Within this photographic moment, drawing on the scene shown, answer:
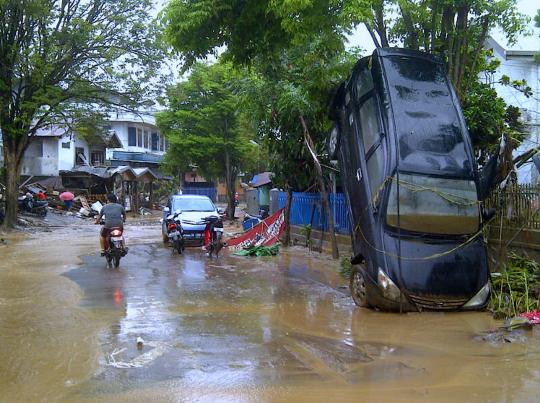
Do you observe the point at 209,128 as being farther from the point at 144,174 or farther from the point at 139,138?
the point at 139,138

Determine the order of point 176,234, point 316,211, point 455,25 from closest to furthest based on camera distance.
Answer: point 455,25 → point 176,234 → point 316,211

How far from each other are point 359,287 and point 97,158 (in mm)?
39398

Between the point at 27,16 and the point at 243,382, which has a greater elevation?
the point at 27,16

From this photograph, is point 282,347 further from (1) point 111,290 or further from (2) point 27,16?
(2) point 27,16

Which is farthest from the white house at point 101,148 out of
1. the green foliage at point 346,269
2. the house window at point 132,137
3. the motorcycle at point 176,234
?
the green foliage at point 346,269

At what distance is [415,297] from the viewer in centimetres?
707

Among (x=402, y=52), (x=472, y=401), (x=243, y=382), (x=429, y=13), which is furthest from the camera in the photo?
(x=429, y=13)

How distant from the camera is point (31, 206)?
2855 cm

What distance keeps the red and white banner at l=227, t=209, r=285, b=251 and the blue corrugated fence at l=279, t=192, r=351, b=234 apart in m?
0.55

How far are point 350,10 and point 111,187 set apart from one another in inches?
1303

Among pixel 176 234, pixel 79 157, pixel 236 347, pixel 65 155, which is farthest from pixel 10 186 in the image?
pixel 236 347

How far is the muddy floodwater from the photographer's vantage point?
14.9 feet

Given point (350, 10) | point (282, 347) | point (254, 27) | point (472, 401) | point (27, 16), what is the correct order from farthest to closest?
point (27, 16) → point (254, 27) → point (350, 10) → point (282, 347) → point (472, 401)

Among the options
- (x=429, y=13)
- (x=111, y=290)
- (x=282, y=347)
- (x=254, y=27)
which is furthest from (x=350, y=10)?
(x=111, y=290)
